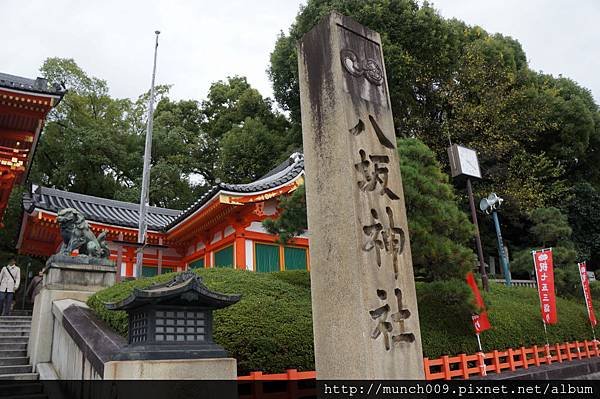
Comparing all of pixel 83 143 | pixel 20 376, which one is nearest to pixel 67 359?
pixel 20 376

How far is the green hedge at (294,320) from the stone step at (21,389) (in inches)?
44.8

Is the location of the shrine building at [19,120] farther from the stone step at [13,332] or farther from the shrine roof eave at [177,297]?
the shrine roof eave at [177,297]

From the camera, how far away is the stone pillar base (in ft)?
12.8

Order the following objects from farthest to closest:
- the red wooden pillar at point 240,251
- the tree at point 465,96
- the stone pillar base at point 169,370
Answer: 1. the tree at point 465,96
2. the red wooden pillar at point 240,251
3. the stone pillar base at point 169,370

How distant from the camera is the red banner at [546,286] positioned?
1066 cm

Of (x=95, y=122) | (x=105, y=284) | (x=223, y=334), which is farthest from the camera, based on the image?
(x=95, y=122)

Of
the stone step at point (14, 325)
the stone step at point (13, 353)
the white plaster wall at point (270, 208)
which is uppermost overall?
the white plaster wall at point (270, 208)

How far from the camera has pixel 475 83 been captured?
19000 millimetres

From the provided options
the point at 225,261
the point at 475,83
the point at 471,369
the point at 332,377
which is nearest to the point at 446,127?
the point at 475,83

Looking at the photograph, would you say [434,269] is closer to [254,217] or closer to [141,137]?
[254,217]

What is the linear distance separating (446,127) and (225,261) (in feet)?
35.6

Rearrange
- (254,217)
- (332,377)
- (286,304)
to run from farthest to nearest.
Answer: (254,217) → (286,304) → (332,377)

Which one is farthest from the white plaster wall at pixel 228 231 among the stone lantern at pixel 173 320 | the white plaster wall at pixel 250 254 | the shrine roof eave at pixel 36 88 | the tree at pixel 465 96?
the tree at pixel 465 96

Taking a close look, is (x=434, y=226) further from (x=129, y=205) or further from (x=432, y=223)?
(x=129, y=205)
